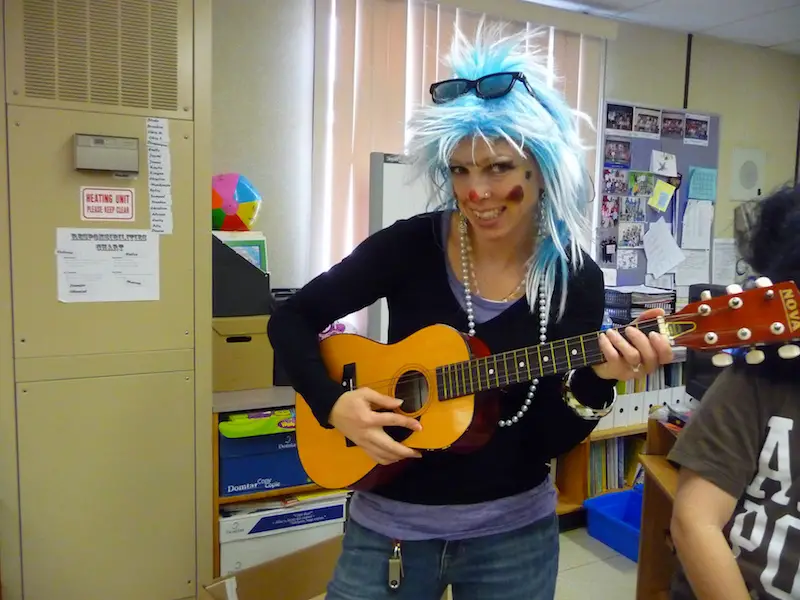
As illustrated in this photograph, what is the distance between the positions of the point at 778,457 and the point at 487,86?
0.71 metres

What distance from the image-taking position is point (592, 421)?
109cm

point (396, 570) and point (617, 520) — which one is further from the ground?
point (396, 570)

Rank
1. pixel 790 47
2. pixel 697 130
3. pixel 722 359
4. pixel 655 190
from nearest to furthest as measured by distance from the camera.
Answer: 1. pixel 722 359
2. pixel 655 190
3. pixel 697 130
4. pixel 790 47

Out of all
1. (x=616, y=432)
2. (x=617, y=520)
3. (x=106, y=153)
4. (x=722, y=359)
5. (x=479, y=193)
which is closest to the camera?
(x=722, y=359)

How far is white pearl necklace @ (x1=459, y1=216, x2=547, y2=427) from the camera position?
109 centimetres

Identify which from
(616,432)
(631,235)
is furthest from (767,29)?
(616,432)

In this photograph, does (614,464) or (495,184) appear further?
Result: (614,464)

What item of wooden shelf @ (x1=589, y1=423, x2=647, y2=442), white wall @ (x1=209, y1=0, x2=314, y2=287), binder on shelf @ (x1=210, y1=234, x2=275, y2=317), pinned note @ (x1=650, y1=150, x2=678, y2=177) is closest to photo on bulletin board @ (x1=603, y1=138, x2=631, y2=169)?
pinned note @ (x1=650, y1=150, x2=678, y2=177)

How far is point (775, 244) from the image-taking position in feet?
3.25

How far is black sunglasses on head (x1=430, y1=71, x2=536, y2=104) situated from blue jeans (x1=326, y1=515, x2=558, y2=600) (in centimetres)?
72

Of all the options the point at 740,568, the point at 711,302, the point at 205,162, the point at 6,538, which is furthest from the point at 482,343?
the point at 6,538

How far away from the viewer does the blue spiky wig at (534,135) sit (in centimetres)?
110

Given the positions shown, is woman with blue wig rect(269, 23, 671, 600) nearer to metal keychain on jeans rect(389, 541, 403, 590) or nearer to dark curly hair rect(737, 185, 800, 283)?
metal keychain on jeans rect(389, 541, 403, 590)

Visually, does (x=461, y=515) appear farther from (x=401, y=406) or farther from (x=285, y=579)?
(x=285, y=579)
